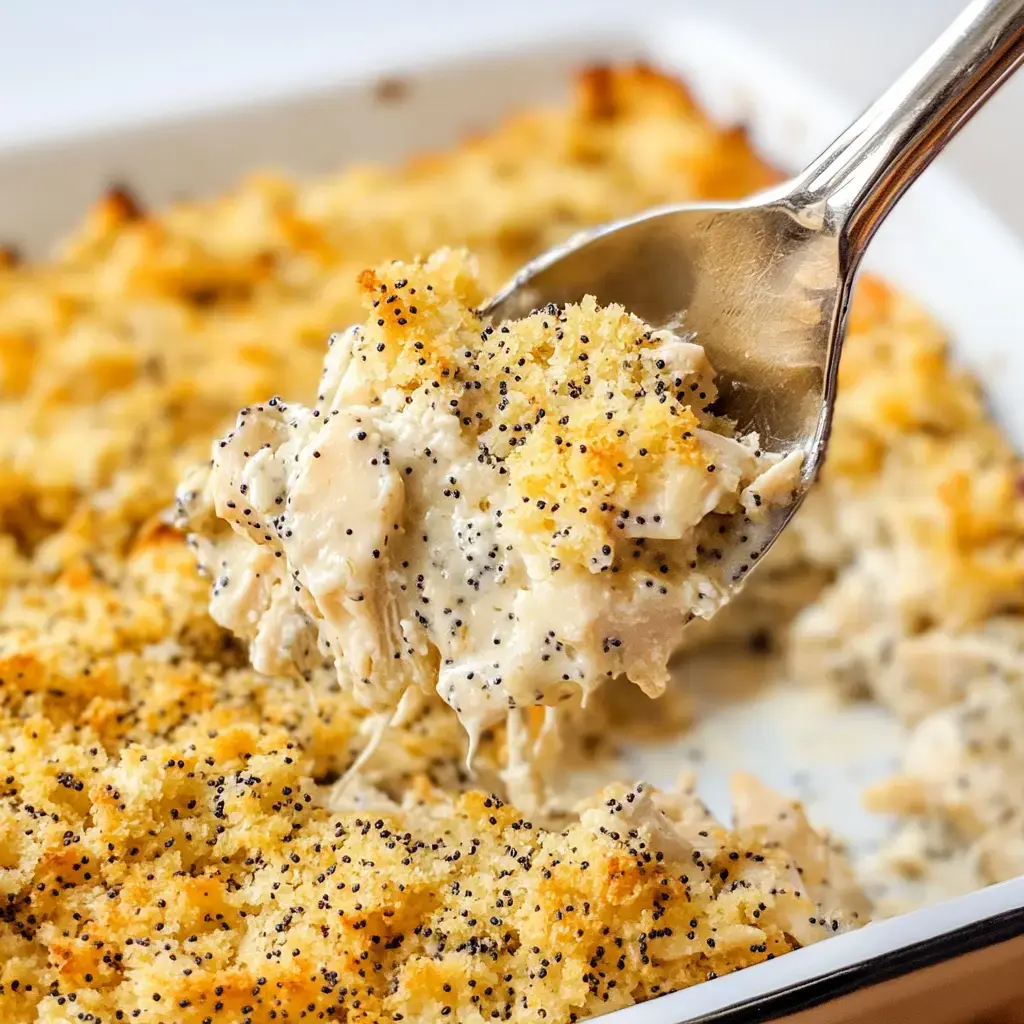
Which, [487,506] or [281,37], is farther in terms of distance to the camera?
[281,37]

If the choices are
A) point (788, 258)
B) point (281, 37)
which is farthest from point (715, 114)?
point (281, 37)

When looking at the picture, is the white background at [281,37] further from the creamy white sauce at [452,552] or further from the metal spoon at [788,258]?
the creamy white sauce at [452,552]

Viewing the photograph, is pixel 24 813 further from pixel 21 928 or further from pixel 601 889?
pixel 601 889

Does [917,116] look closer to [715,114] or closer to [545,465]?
[545,465]

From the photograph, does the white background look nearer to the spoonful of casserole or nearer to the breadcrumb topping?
the spoonful of casserole

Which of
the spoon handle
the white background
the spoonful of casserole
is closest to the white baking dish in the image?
the white background

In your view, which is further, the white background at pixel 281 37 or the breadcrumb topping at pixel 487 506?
the white background at pixel 281 37

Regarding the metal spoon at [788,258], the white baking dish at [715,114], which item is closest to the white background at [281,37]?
the white baking dish at [715,114]
